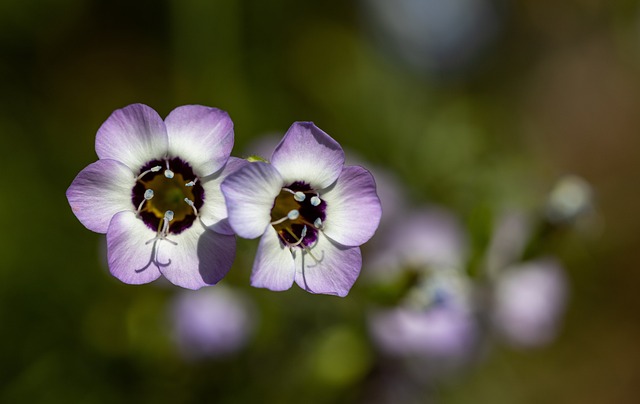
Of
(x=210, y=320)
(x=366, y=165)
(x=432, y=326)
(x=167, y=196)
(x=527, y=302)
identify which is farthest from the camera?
(x=366, y=165)

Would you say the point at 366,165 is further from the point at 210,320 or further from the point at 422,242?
the point at 210,320

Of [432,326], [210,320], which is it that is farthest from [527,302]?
[210,320]

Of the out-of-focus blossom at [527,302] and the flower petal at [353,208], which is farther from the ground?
the flower petal at [353,208]

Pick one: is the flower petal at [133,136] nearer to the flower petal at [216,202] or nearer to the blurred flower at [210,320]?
the flower petal at [216,202]

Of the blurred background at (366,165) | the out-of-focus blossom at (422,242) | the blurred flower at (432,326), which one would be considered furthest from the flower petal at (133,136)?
the out-of-focus blossom at (422,242)

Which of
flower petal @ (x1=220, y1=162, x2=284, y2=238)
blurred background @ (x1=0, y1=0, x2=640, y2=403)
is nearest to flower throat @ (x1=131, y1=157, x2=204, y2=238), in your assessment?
flower petal @ (x1=220, y1=162, x2=284, y2=238)

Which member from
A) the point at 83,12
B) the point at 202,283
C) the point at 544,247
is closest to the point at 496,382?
the point at 544,247

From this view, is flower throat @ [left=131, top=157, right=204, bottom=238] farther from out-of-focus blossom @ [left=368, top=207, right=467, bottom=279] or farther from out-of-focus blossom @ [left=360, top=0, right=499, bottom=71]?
out-of-focus blossom @ [left=360, top=0, right=499, bottom=71]
